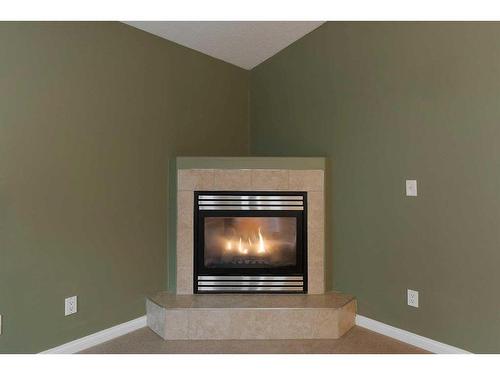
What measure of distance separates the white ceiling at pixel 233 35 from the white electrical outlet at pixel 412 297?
2.25m

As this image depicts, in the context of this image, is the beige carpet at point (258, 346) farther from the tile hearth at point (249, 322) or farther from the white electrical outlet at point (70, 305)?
the white electrical outlet at point (70, 305)

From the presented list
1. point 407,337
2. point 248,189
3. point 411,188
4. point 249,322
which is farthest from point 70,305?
point 411,188

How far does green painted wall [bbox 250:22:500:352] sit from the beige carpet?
20 cm

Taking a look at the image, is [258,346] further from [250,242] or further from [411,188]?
[411,188]

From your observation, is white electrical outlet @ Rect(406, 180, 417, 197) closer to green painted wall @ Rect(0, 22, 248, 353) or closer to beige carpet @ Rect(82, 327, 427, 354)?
beige carpet @ Rect(82, 327, 427, 354)

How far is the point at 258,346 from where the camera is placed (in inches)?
95.8

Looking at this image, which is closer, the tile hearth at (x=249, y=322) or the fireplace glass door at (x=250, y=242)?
the tile hearth at (x=249, y=322)

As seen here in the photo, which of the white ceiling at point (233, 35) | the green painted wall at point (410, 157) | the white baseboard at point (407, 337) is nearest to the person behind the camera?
the green painted wall at point (410, 157)

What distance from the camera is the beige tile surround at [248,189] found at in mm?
2836

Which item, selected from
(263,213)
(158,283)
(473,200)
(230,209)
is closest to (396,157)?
(473,200)

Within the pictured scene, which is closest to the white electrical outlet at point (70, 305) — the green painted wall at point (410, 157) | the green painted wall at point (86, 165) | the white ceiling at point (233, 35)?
the green painted wall at point (86, 165)

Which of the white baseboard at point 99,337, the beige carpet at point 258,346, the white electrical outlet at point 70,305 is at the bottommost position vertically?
the beige carpet at point 258,346

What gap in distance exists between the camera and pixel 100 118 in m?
2.55

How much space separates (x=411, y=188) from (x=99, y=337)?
2451 mm
